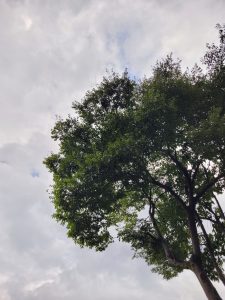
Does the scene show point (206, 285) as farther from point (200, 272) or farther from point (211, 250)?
point (211, 250)

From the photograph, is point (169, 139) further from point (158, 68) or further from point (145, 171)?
point (158, 68)

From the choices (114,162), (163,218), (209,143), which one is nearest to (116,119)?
(114,162)

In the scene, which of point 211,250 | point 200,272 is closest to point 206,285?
point 200,272

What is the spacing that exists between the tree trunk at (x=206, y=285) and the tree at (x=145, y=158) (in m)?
0.07

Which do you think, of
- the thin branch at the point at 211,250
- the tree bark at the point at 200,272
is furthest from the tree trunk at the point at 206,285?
the thin branch at the point at 211,250

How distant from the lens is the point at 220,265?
35.6 meters

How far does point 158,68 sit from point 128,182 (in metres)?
11.1

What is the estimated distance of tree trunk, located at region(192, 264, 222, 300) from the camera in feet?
79.5

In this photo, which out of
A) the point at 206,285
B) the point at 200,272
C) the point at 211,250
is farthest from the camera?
the point at 211,250

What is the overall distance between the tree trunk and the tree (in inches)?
2.8

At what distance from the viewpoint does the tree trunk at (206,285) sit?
954 inches

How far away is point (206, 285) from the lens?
2472 cm

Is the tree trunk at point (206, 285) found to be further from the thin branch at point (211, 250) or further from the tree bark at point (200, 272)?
the thin branch at point (211, 250)

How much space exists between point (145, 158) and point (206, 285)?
1059 centimetres
